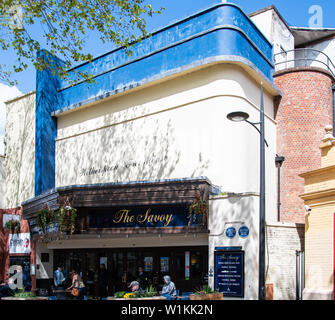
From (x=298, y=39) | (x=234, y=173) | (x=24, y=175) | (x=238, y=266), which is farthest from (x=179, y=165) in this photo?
(x=298, y=39)

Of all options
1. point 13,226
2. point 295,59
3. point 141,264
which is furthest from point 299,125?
point 13,226

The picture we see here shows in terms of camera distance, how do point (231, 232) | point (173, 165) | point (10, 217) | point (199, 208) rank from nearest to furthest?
point (231, 232)
point (199, 208)
point (173, 165)
point (10, 217)

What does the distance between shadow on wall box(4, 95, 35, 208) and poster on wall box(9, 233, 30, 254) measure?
221 cm

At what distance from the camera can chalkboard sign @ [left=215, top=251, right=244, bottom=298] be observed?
14.5 m

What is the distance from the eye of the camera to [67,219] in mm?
17922

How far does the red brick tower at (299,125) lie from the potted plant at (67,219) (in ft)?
29.2

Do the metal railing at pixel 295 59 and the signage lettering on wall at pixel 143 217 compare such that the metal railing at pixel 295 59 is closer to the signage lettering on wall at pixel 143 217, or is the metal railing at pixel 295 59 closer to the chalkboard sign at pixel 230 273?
the signage lettering on wall at pixel 143 217

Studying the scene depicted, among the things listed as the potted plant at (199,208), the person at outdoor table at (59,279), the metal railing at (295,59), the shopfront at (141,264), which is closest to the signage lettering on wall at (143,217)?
the potted plant at (199,208)

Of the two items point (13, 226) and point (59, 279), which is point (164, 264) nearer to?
point (59, 279)

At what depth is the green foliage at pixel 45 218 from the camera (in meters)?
19.0

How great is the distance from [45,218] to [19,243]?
14.4 ft

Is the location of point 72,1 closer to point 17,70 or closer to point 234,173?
point 17,70

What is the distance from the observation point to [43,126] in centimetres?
2311

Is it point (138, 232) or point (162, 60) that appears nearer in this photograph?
point (138, 232)
